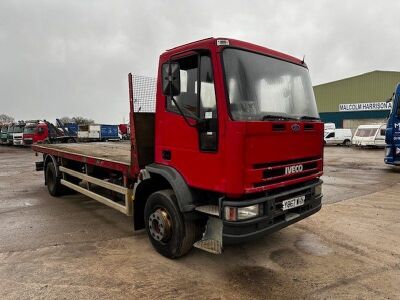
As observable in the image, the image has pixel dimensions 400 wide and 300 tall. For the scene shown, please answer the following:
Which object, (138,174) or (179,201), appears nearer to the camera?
(179,201)

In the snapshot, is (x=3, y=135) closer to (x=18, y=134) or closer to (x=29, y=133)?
(x=18, y=134)

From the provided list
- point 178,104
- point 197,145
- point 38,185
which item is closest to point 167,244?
point 197,145

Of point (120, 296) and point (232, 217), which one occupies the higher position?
point (232, 217)

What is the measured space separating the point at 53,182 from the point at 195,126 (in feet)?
19.3

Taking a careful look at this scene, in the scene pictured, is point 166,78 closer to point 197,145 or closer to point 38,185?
point 197,145

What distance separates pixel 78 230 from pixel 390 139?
11.3m

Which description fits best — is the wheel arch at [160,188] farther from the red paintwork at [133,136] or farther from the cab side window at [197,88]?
the cab side window at [197,88]

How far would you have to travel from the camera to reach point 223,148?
3.63 meters

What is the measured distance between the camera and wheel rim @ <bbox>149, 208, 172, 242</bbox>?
14.3ft

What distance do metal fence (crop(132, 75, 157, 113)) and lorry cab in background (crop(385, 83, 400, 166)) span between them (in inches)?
396

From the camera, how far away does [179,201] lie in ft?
13.3

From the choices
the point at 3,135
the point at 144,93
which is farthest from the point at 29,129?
the point at 144,93

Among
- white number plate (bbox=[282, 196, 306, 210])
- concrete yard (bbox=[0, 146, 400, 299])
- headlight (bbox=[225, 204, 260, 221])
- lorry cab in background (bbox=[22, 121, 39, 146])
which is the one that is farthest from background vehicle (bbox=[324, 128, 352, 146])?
headlight (bbox=[225, 204, 260, 221])

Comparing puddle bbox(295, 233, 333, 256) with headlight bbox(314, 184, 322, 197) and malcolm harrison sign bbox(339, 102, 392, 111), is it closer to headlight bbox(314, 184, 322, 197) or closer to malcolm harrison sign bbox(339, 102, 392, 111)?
headlight bbox(314, 184, 322, 197)
